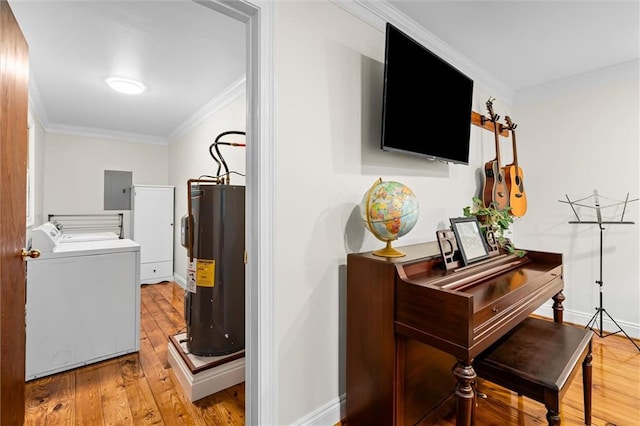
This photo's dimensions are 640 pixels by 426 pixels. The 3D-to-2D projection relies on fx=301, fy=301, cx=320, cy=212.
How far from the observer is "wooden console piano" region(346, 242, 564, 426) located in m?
1.19

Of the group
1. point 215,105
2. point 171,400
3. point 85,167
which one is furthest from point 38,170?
point 171,400

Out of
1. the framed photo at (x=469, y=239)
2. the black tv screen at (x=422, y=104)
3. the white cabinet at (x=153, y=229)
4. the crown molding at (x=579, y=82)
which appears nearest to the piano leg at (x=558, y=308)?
the framed photo at (x=469, y=239)

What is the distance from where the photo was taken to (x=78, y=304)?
2.22 metres

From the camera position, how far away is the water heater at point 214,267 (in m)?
2.02

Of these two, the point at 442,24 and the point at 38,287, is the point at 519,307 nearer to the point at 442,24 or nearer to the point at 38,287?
the point at 442,24

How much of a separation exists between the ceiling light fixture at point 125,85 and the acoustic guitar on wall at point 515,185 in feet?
11.5

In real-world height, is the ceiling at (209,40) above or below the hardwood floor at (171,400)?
above

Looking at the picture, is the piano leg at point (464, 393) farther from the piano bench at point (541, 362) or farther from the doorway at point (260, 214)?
the doorway at point (260, 214)

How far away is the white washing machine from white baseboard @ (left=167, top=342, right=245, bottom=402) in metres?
0.64

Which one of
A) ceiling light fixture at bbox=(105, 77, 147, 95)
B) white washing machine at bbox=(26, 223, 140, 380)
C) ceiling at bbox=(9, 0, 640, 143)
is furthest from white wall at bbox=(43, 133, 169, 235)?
white washing machine at bbox=(26, 223, 140, 380)

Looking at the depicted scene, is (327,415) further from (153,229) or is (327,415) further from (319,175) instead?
(153,229)

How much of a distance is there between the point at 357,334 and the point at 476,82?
2466 mm

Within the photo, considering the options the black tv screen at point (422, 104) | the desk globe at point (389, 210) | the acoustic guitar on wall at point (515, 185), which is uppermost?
the black tv screen at point (422, 104)

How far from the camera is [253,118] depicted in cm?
135
